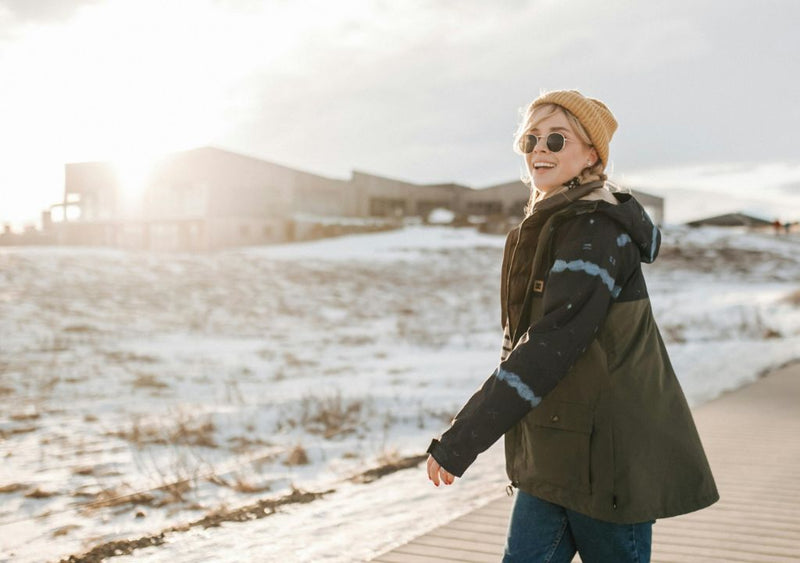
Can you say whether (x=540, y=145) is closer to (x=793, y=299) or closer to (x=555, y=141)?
(x=555, y=141)

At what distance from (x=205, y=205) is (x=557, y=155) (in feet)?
124

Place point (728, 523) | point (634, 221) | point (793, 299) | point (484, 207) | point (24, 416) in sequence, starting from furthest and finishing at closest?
point (484, 207) → point (793, 299) → point (24, 416) → point (728, 523) → point (634, 221)

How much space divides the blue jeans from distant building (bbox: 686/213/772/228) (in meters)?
47.4

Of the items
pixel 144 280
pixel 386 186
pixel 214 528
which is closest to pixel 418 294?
pixel 144 280

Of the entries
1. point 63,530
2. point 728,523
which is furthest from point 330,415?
point 728,523

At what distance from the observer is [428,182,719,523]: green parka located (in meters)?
1.85

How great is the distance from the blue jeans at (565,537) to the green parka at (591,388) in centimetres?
8

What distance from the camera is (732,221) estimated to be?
46.0m

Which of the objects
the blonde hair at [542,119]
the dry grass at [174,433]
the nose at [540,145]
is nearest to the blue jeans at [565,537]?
the blonde hair at [542,119]

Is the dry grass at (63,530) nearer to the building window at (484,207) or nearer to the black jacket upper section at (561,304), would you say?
the black jacket upper section at (561,304)

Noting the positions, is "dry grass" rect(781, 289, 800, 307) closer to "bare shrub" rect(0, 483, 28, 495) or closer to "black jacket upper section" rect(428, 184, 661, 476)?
"bare shrub" rect(0, 483, 28, 495)

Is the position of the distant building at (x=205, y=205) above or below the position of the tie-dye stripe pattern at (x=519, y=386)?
above

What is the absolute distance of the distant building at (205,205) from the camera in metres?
39.0

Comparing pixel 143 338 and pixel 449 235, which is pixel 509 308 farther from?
pixel 449 235
